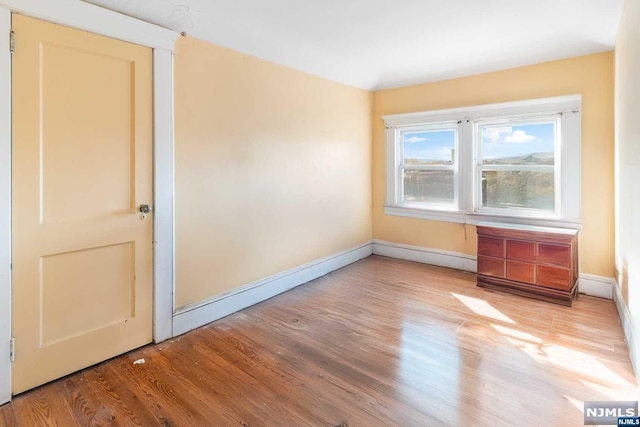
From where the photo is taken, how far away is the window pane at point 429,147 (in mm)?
4309

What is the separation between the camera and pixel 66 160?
2064 millimetres

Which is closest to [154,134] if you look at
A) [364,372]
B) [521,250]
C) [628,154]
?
[364,372]

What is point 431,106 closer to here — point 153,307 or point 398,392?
point 398,392

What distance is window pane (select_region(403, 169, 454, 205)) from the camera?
438 centimetres

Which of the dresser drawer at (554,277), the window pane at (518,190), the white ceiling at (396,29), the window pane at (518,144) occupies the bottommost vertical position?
the dresser drawer at (554,277)

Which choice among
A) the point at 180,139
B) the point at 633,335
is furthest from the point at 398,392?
the point at 180,139

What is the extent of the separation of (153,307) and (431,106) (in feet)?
12.3

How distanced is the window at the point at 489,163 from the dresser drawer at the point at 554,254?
18.2 inches

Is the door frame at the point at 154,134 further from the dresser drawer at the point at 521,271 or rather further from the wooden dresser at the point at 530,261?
the dresser drawer at the point at 521,271

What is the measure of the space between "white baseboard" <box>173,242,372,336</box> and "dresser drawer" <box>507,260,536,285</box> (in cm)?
187

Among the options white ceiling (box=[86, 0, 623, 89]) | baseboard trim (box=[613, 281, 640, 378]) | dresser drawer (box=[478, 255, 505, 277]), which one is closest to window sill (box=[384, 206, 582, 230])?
dresser drawer (box=[478, 255, 505, 277])
